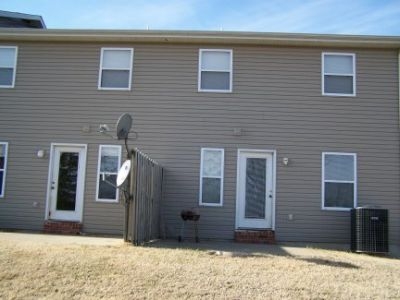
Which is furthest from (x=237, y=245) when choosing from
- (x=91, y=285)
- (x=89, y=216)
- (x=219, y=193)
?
(x=91, y=285)

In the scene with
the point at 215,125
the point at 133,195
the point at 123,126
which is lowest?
the point at 133,195

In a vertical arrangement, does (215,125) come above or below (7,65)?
below

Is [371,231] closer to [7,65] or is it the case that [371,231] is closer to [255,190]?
[255,190]

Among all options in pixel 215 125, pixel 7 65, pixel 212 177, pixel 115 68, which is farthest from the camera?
pixel 7 65

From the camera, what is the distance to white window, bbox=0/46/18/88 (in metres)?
13.4

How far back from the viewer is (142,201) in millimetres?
10445

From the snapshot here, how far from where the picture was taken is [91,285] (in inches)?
271

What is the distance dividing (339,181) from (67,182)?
6.94 m

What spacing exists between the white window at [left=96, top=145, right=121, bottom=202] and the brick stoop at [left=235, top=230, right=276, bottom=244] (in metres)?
3.25

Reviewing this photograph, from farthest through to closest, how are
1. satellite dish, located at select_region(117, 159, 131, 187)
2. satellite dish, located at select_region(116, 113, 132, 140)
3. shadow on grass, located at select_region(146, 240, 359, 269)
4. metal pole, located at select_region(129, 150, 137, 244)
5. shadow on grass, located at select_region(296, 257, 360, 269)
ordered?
satellite dish, located at select_region(116, 113, 132, 140) → metal pole, located at select_region(129, 150, 137, 244) → satellite dish, located at select_region(117, 159, 131, 187) → shadow on grass, located at select_region(146, 240, 359, 269) → shadow on grass, located at select_region(296, 257, 360, 269)

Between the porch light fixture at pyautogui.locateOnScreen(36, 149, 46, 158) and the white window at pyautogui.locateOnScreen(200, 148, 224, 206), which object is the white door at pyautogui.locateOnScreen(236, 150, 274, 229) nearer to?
the white window at pyautogui.locateOnScreen(200, 148, 224, 206)

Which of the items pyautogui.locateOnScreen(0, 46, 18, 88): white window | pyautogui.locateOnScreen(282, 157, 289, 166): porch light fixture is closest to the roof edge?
pyautogui.locateOnScreen(0, 46, 18, 88): white window

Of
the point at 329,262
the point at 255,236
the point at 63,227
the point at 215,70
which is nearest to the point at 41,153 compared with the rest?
the point at 63,227

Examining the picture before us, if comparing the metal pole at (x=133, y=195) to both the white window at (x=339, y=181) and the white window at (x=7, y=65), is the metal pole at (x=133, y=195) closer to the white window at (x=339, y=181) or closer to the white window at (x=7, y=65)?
the white window at (x=339, y=181)
